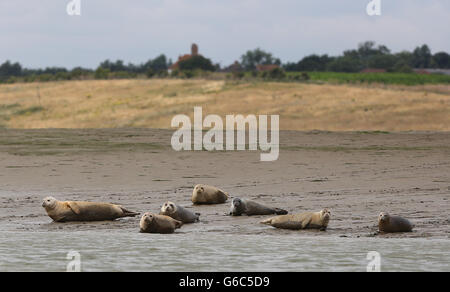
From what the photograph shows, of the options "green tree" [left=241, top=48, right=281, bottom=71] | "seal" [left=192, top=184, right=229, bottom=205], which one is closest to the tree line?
"green tree" [left=241, top=48, right=281, bottom=71]

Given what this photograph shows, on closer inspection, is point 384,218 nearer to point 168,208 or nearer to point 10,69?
point 168,208

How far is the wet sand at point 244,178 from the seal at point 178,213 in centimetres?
16

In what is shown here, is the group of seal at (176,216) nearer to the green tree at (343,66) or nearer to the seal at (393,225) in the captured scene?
the seal at (393,225)

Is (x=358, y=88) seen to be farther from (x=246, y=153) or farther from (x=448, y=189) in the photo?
(x=448, y=189)

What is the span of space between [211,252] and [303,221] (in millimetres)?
1591

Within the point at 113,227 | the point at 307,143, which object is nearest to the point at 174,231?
the point at 113,227

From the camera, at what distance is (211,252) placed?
1128 centimetres

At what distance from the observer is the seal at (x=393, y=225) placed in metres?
11.6

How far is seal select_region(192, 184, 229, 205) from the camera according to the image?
46.0ft

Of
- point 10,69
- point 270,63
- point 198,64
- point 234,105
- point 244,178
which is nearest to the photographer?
point 244,178

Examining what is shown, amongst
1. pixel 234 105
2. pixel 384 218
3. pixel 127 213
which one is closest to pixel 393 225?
pixel 384 218

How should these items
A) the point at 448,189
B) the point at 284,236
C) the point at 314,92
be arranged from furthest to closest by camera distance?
the point at 314,92 → the point at 448,189 → the point at 284,236

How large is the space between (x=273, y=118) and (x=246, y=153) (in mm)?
9376
